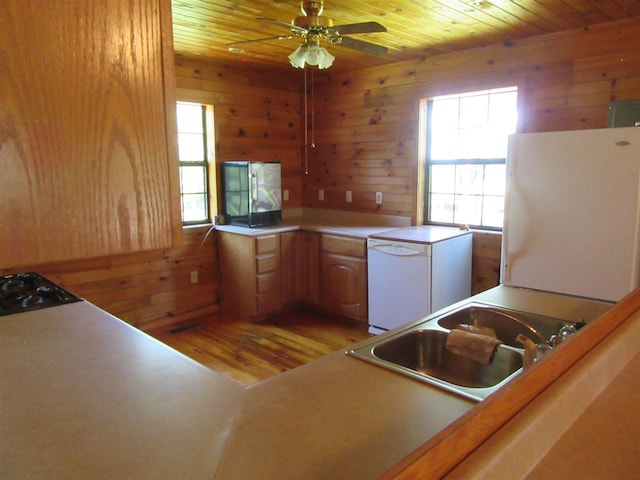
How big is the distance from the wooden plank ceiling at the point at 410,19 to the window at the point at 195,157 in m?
0.62

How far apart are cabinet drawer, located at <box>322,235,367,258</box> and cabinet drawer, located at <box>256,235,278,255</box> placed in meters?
0.45

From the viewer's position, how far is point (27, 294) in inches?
78.3

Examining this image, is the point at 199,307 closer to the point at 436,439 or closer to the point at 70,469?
the point at 70,469

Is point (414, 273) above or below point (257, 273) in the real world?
above

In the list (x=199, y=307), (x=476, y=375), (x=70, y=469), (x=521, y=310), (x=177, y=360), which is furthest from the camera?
(x=199, y=307)

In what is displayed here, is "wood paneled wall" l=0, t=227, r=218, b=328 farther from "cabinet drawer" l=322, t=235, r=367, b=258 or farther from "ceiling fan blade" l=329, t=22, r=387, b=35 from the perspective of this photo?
"ceiling fan blade" l=329, t=22, r=387, b=35

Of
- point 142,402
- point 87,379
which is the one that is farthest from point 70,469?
point 87,379

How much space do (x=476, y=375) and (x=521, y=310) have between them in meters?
0.42

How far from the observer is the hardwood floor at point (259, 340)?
11.2ft

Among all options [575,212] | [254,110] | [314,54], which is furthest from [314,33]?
[254,110]

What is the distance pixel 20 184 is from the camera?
1.40 feet

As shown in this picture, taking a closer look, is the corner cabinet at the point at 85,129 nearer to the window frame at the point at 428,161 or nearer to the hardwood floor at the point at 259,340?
the hardwood floor at the point at 259,340

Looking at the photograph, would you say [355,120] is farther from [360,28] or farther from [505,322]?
[505,322]

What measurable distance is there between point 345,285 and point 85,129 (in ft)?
12.5
